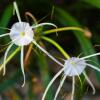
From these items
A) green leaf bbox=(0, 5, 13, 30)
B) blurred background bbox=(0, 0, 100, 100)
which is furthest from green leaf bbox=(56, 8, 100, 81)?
green leaf bbox=(0, 5, 13, 30)

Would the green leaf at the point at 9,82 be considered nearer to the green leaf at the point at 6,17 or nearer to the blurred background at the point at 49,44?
the blurred background at the point at 49,44

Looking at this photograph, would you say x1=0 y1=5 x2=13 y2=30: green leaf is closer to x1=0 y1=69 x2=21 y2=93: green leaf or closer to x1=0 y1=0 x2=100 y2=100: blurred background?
x1=0 y1=0 x2=100 y2=100: blurred background

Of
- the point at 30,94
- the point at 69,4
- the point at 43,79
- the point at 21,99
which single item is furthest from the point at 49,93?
the point at 69,4

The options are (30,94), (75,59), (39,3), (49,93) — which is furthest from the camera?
(39,3)

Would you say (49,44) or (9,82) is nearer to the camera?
(9,82)

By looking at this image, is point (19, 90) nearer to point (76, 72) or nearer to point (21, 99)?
point (21, 99)

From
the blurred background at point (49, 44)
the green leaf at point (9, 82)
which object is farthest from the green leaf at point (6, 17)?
the green leaf at point (9, 82)

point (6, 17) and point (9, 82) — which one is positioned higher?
point (6, 17)

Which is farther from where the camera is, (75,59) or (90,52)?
(90,52)
